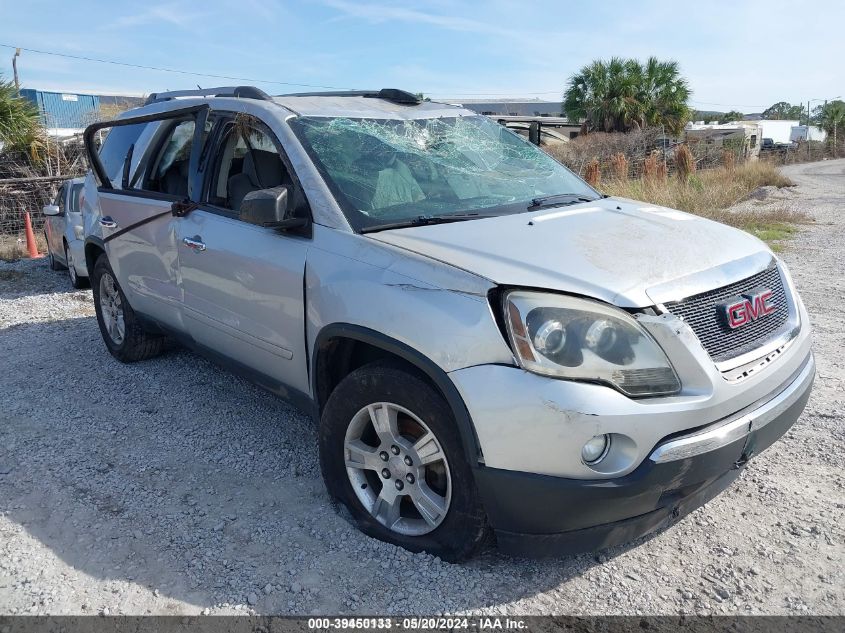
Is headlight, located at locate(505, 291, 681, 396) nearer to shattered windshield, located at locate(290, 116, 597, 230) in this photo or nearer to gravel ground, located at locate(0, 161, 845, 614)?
gravel ground, located at locate(0, 161, 845, 614)

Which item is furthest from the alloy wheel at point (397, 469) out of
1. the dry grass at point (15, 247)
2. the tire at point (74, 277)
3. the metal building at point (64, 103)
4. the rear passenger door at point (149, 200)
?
the metal building at point (64, 103)

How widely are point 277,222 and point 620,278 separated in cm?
154

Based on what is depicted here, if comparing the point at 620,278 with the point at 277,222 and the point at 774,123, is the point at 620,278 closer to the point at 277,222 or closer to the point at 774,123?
the point at 277,222

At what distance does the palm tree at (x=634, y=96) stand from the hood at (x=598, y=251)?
1075 inches

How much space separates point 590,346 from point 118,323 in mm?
4301

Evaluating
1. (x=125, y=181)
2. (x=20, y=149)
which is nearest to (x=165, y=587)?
(x=125, y=181)

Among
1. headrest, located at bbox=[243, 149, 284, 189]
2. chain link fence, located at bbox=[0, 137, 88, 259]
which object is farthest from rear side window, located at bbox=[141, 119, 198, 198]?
chain link fence, located at bbox=[0, 137, 88, 259]

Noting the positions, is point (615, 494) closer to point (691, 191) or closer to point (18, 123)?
point (691, 191)

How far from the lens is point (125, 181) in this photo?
16.6 ft

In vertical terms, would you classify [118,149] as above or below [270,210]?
above

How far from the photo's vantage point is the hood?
101 inches

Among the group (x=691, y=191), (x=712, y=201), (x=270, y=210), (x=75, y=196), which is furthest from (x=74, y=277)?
(x=712, y=201)

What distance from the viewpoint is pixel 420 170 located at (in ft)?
11.9

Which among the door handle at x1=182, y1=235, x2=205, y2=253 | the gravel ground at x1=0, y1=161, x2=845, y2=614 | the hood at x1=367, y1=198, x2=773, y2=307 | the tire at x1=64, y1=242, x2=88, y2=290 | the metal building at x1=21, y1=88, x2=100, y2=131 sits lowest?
the gravel ground at x1=0, y1=161, x2=845, y2=614
